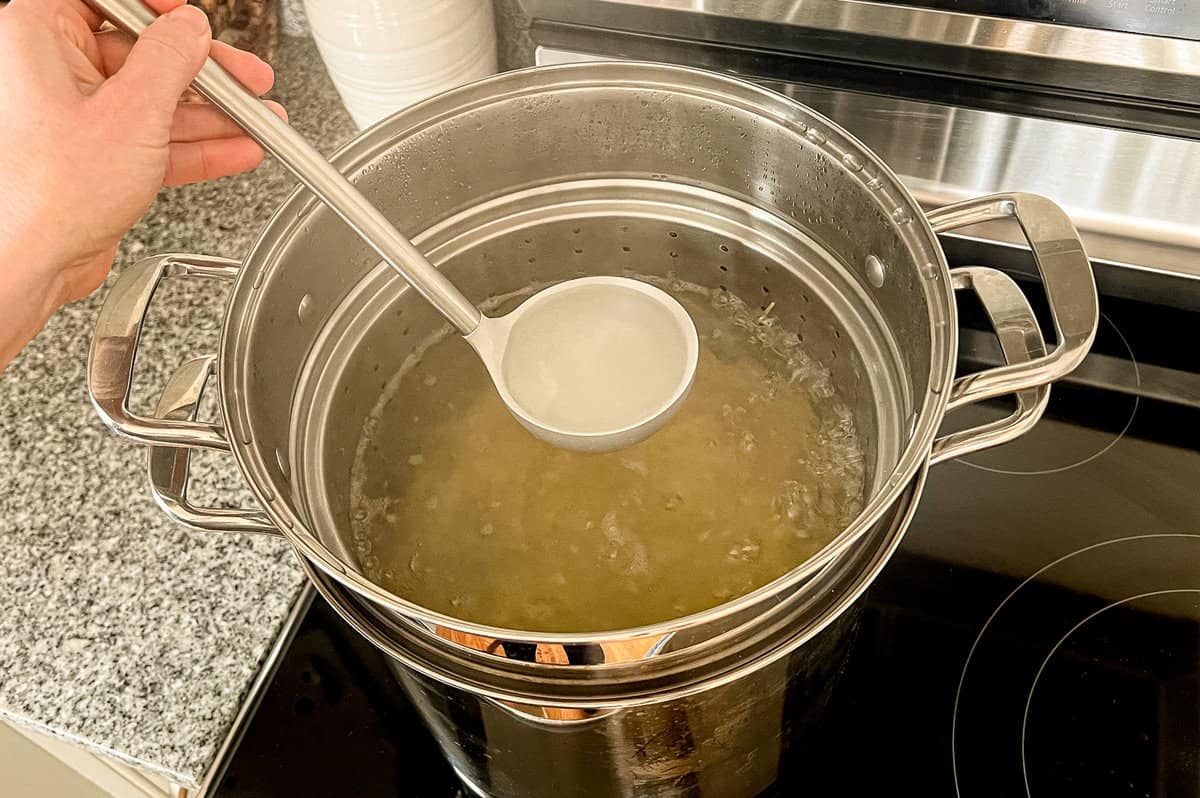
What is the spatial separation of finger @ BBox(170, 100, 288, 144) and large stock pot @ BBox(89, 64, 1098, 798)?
5.4 inches

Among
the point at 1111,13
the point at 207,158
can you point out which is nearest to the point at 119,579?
the point at 207,158

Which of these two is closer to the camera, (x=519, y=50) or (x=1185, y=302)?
(x=1185, y=302)

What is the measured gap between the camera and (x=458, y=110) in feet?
2.39

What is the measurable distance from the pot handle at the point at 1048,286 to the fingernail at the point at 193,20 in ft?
1.50

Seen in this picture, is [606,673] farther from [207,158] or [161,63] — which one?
[207,158]

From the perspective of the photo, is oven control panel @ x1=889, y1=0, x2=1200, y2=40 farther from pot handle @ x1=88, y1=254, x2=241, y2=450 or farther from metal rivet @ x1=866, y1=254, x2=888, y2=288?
pot handle @ x1=88, y1=254, x2=241, y2=450

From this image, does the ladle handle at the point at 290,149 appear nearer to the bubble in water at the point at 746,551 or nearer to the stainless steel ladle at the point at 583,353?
the stainless steel ladle at the point at 583,353

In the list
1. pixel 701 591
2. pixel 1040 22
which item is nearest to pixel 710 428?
pixel 701 591

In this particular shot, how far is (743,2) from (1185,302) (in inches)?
19.6

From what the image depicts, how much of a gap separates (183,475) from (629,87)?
1.42 ft

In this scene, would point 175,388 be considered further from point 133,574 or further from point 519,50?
point 519,50

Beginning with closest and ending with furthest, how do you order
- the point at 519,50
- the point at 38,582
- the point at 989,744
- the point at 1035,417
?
1. the point at 1035,417
2. the point at 989,744
3. the point at 38,582
4. the point at 519,50

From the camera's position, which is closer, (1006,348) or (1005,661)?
(1006,348)

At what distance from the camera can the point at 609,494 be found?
77cm
